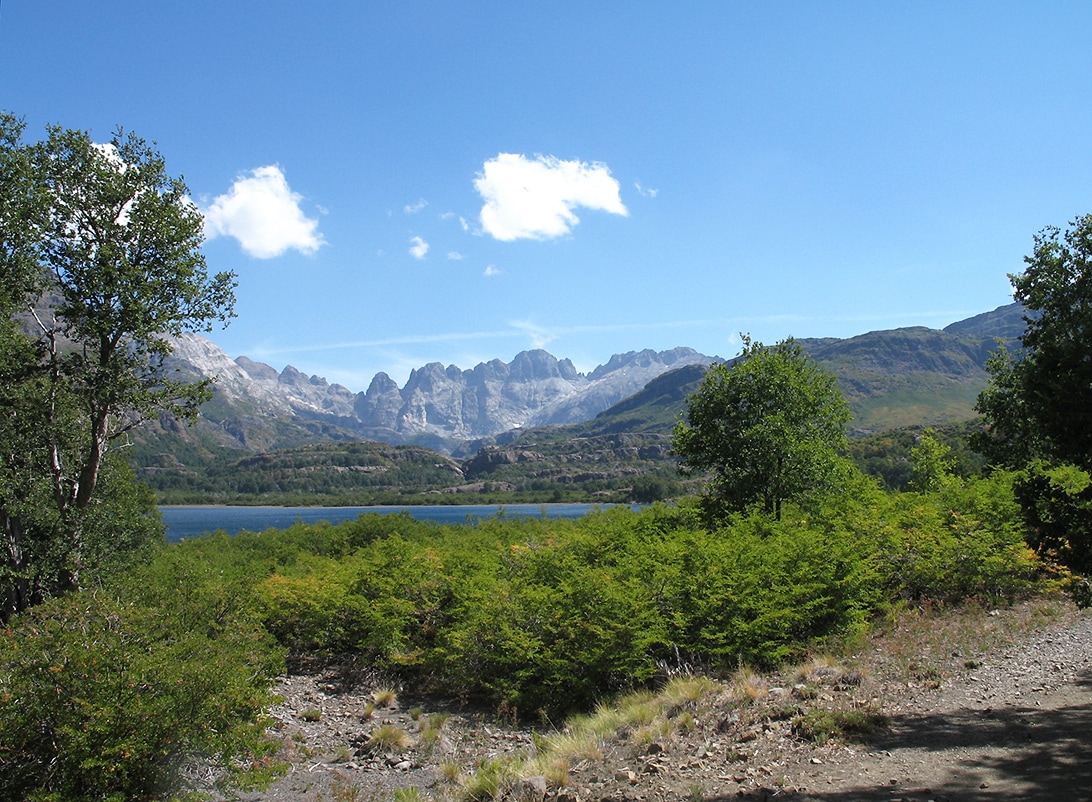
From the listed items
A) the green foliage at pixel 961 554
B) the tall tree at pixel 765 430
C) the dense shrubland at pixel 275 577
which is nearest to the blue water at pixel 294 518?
the tall tree at pixel 765 430

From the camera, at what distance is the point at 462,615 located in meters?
18.6

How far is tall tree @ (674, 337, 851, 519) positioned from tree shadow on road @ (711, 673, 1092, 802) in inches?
524

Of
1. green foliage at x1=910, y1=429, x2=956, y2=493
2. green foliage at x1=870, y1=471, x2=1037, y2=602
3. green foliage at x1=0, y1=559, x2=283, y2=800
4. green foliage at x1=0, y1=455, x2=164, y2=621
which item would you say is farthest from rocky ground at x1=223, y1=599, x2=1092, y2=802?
green foliage at x1=910, y1=429, x2=956, y2=493

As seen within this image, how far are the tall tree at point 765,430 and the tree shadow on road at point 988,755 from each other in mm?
13314

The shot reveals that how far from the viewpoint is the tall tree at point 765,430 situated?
945 inches

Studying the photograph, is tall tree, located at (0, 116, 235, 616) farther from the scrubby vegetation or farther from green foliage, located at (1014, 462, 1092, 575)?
green foliage, located at (1014, 462, 1092, 575)

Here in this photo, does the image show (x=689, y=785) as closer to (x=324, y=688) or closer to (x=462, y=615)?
(x=462, y=615)

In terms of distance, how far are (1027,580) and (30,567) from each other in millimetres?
24652

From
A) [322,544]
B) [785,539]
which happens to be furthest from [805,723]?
[322,544]

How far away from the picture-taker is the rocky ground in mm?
8211

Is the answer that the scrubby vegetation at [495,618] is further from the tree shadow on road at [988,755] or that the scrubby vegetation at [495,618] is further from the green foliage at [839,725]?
the tree shadow on road at [988,755]

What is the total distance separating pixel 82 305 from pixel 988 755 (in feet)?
68.5

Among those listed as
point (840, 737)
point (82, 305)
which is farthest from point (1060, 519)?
point (82, 305)

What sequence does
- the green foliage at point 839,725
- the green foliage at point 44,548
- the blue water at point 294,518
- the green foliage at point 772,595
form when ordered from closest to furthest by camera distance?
the green foliage at point 839,725, the green foliage at point 772,595, the green foliage at point 44,548, the blue water at point 294,518
